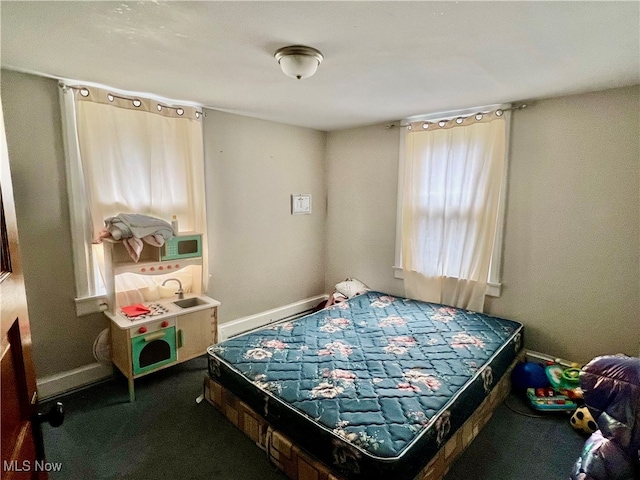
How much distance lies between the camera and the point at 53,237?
7.78ft

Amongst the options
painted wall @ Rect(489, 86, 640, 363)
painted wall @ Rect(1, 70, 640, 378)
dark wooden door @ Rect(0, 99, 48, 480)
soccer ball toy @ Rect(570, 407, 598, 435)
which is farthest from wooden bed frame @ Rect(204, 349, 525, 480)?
dark wooden door @ Rect(0, 99, 48, 480)

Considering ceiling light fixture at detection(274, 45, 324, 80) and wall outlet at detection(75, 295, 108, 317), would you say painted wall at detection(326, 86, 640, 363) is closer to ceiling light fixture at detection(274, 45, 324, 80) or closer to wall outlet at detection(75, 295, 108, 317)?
ceiling light fixture at detection(274, 45, 324, 80)

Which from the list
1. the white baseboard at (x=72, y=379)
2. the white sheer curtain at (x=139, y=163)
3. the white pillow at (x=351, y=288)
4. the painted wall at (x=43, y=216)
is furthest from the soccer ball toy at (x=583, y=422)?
the painted wall at (x=43, y=216)

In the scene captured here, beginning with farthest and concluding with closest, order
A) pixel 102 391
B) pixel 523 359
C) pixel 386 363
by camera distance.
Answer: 1. pixel 523 359
2. pixel 102 391
3. pixel 386 363

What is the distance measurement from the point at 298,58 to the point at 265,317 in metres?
2.81

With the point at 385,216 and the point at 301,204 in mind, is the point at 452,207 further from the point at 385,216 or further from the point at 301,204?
the point at 301,204

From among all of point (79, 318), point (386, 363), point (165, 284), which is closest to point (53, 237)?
point (79, 318)

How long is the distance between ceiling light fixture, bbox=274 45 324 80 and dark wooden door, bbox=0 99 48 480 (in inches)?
53.6

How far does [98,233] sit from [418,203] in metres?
2.91

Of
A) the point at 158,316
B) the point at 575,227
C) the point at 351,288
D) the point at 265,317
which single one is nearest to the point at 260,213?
the point at 265,317

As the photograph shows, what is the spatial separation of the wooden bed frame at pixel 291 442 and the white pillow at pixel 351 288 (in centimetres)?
177

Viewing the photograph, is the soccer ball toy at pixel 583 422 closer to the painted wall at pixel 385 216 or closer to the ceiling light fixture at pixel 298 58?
the painted wall at pixel 385 216

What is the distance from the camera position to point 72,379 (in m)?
2.51

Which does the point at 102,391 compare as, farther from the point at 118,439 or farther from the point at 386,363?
the point at 386,363
